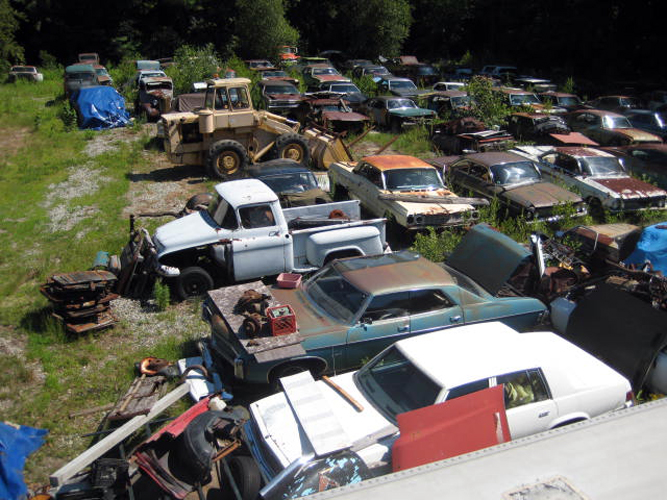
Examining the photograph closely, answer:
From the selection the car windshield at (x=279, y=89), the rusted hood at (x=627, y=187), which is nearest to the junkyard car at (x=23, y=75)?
the car windshield at (x=279, y=89)

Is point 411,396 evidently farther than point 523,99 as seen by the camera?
No

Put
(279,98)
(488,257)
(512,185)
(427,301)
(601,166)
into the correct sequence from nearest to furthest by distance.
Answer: (427,301)
(488,257)
(512,185)
(601,166)
(279,98)

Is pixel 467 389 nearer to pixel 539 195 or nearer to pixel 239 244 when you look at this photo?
pixel 239 244

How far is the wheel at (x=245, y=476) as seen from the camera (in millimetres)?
4672

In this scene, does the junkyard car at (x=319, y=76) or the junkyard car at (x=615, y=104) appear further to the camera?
the junkyard car at (x=319, y=76)

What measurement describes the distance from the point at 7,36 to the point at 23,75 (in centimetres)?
549

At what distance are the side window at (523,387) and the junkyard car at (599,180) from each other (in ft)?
25.4

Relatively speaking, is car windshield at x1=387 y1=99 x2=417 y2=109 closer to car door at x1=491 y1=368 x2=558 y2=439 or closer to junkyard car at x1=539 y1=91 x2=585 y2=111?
junkyard car at x1=539 y1=91 x2=585 y2=111

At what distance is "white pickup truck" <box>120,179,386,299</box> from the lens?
8.48 meters

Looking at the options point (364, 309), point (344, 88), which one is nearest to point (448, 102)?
point (344, 88)

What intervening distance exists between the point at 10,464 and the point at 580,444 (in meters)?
4.86

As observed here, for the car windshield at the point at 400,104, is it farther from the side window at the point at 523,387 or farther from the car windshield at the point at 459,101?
the side window at the point at 523,387

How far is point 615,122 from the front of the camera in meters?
17.5

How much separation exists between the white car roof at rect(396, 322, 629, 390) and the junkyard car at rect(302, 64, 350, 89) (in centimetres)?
1930
